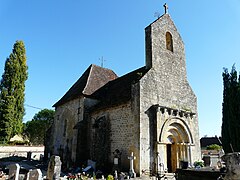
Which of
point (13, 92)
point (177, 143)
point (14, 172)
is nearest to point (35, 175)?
point (14, 172)

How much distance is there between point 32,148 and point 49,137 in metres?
9.71

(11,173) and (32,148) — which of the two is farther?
(32,148)

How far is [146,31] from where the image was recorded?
18.0 metres

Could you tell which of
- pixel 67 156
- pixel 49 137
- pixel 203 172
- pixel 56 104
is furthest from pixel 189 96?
pixel 49 137

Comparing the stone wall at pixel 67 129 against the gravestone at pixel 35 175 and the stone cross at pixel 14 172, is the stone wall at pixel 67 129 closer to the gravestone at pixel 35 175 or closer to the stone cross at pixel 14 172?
the stone cross at pixel 14 172

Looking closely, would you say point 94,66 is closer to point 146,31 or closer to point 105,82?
point 105,82

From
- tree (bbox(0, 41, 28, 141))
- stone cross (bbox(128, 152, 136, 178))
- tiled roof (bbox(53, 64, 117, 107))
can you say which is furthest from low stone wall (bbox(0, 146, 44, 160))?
stone cross (bbox(128, 152, 136, 178))

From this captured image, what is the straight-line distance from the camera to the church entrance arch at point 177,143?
55.0 ft

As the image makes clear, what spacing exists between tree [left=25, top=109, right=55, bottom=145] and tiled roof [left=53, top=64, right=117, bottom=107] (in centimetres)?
3561

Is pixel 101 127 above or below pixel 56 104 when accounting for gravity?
below

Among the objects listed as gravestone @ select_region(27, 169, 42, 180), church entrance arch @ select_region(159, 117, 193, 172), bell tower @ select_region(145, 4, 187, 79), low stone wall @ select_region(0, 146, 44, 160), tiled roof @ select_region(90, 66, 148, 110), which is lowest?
low stone wall @ select_region(0, 146, 44, 160)

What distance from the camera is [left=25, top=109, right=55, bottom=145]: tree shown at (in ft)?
189

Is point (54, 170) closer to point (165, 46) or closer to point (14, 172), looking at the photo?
point (14, 172)

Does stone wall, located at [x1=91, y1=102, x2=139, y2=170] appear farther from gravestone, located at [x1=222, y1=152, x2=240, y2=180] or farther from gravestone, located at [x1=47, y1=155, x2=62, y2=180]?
gravestone, located at [x1=222, y1=152, x2=240, y2=180]
